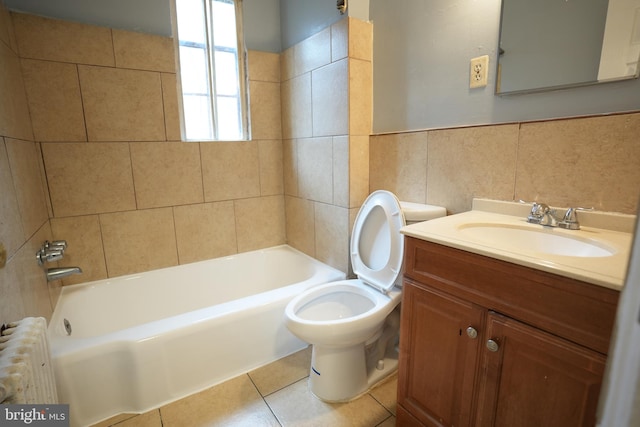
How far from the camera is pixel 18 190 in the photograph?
4.32 feet

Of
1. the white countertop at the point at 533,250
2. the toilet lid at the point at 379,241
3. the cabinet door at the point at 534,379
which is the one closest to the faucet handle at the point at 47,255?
the toilet lid at the point at 379,241

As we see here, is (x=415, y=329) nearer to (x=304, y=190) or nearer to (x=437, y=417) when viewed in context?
(x=437, y=417)

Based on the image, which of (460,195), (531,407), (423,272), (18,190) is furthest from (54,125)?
(531,407)

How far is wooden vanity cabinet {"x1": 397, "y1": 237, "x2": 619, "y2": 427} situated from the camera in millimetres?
740

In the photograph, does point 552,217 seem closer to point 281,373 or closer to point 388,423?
point 388,423

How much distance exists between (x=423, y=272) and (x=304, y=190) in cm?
129

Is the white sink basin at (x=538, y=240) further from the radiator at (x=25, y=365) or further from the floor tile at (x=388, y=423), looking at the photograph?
the radiator at (x=25, y=365)

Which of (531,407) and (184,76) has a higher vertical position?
(184,76)

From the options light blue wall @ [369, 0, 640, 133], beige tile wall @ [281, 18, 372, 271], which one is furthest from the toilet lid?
light blue wall @ [369, 0, 640, 133]

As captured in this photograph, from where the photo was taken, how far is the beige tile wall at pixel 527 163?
1.00 metres

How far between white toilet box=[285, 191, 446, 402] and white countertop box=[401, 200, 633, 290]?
0.27 metres

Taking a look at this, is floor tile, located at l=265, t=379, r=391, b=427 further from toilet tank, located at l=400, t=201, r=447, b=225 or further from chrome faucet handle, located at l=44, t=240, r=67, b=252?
chrome faucet handle, located at l=44, t=240, r=67, b=252

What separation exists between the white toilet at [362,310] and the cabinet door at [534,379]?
0.54 meters

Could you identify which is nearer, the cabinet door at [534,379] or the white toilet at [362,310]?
the cabinet door at [534,379]
